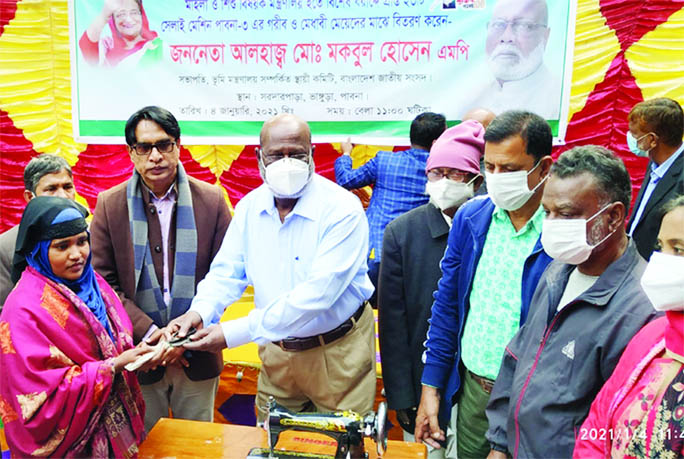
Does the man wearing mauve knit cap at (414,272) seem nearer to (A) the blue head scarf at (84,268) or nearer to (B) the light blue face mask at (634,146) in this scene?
(A) the blue head scarf at (84,268)

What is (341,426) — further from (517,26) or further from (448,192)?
(517,26)

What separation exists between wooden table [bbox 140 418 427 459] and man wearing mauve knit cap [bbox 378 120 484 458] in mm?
447

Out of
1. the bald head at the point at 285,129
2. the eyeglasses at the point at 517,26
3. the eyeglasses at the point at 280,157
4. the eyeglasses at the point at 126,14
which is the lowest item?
the eyeglasses at the point at 280,157

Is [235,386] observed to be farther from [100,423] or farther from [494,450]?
[494,450]

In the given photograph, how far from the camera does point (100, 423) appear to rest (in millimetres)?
1857

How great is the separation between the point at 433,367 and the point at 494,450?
44 cm

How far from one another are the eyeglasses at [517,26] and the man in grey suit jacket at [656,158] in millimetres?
903

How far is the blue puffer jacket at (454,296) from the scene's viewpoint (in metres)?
1.93

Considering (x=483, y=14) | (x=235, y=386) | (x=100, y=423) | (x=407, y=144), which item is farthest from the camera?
(x=407, y=144)

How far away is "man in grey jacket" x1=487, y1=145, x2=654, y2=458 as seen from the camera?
53.2 inches

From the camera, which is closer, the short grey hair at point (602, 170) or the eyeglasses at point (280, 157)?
the short grey hair at point (602, 170)

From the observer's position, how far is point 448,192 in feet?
7.43

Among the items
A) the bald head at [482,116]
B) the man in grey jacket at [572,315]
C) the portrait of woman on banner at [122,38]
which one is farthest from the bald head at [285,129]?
the portrait of woman on banner at [122,38]

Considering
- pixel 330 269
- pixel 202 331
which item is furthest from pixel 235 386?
pixel 330 269
